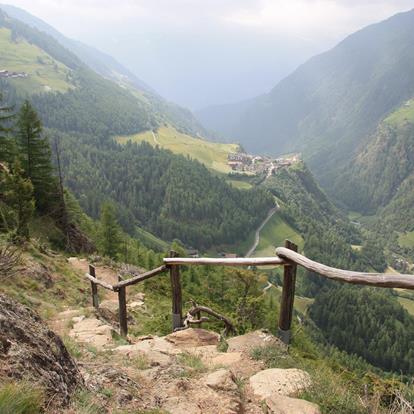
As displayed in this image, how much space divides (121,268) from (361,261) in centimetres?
16562

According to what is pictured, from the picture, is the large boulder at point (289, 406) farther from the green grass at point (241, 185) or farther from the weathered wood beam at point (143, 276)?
the green grass at point (241, 185)

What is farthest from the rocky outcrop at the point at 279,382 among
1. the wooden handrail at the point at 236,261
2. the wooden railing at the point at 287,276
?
the wooden handrail at the point at 236,261

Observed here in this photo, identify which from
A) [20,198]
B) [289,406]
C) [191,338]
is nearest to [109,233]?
[20,198]

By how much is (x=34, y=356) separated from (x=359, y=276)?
15.9 ft

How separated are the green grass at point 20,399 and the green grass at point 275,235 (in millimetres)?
140419

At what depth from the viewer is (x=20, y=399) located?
381 centimetres

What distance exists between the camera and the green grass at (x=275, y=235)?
14738cm

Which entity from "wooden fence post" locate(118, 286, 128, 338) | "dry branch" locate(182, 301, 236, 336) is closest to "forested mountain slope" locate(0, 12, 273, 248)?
"dry branch" locate(182, 301, 236, 336)

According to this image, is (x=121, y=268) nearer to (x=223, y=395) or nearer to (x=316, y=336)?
(x=223, y=395)

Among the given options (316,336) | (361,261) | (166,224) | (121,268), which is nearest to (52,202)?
(121,268)

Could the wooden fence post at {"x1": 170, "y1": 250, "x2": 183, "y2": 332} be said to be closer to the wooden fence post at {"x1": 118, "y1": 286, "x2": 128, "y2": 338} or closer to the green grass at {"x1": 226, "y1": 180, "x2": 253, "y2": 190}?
the wooden fence post at {"x1": 118, "y1": 286, "x2": 128, "y2": 338}

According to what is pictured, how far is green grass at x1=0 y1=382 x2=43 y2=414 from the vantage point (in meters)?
3.66

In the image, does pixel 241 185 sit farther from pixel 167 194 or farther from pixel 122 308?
pixel 122 308

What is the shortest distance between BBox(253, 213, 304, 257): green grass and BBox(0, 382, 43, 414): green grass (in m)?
140
